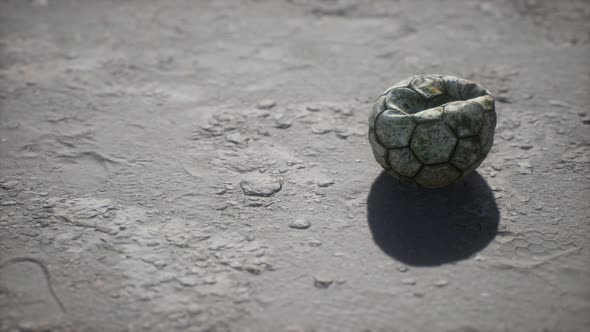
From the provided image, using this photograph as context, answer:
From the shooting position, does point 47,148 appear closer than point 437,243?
No

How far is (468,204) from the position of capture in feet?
9.87

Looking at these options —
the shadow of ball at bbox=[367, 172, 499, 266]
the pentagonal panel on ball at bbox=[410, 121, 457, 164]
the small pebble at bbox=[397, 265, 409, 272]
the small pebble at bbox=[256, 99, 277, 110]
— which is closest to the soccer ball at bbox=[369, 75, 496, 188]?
the pentagonal panel on ball at bbox=[410, 121, 457, 164]

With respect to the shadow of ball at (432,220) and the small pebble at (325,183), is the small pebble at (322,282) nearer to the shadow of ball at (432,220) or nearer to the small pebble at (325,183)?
the shadow of ball at (432,220)

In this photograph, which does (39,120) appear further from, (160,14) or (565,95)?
(565,95)

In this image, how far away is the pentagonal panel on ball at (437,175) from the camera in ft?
9.23

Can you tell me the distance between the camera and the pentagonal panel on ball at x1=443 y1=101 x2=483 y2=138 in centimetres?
272

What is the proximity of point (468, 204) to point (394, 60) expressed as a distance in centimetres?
203

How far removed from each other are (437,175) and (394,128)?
14.2 inches

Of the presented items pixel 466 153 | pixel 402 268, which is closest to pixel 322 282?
pixel 402 268

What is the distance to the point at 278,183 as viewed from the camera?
3.21 meters

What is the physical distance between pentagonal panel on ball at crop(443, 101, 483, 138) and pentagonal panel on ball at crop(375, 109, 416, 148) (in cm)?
19

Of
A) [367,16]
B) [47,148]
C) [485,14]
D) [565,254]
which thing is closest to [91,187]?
[47,148]

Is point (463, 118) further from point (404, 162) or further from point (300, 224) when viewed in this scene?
point (300, 224)

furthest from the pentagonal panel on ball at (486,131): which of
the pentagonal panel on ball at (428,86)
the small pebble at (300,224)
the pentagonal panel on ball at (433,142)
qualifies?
the small pebble at (300,224)
